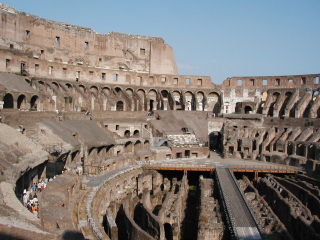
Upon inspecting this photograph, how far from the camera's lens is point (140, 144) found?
3912 centimetres

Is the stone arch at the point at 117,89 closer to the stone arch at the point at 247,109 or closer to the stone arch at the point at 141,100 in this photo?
the stone arch at the point at 141,100

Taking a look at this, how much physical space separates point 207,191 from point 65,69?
2557 cm

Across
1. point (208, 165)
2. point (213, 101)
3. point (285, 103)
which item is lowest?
point (208, 165)

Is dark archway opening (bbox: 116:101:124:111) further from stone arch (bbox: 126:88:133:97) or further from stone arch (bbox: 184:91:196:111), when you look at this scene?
stone arch (bbox: 184:91:196:111)

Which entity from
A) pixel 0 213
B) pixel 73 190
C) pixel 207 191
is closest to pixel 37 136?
pixel 73 190

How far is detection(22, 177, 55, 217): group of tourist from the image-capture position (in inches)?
677

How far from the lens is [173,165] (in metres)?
33.8

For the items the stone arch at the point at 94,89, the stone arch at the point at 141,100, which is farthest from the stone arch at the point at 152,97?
the stone arch at the point at 94,89

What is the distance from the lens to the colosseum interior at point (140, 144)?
19.1 meters

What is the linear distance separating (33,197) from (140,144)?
66.5 feet

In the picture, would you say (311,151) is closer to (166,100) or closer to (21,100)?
(166,100)

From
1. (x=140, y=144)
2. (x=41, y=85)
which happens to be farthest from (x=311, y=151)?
(x=41, y=85)

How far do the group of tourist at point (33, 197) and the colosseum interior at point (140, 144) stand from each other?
0.10 meters

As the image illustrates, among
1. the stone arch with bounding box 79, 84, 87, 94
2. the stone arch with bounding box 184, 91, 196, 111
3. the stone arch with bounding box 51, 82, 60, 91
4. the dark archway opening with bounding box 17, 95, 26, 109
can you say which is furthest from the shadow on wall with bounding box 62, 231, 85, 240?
the stone arch with bounding box 184, 91, 196, 111
